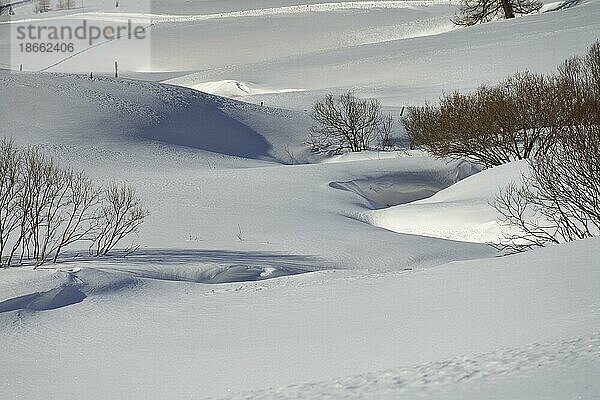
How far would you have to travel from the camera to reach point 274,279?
458 inches

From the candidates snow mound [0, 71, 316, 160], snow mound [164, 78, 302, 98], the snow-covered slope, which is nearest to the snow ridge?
the snow-covered slope

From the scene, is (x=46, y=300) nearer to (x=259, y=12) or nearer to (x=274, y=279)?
(x=274, y=279)

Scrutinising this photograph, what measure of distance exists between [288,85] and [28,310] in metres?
44.8

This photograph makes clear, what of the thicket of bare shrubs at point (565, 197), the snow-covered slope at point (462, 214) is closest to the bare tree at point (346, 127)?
the snow-covered slope at point (462, 214)

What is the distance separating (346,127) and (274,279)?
27.1 m

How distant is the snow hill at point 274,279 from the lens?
21.8 feet

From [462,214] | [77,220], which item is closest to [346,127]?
[462,214]

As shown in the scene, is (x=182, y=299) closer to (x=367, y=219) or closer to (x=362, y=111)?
(x=367, y=219)

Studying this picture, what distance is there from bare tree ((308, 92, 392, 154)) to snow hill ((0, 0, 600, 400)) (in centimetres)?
108

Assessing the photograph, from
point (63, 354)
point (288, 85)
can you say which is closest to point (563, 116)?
point (63, 354)

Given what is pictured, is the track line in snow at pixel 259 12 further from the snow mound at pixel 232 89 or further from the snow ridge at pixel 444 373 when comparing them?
the snow ridge at pixel 444 373

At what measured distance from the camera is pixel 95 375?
7.93 m

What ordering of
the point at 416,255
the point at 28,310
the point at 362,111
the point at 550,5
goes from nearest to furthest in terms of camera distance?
1. the point at 28,310
2. the point at 416,255
3. the point at 362,111
4. the point at 550,5

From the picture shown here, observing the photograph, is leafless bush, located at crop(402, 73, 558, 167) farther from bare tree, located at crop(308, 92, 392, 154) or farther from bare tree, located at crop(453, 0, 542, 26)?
bare tree, located at crop(453, 0, 542, 26)
